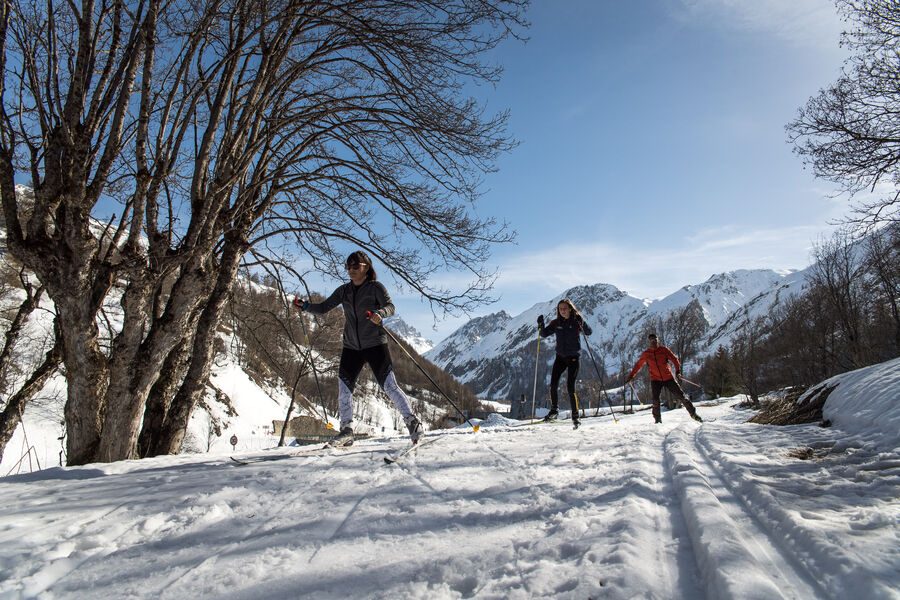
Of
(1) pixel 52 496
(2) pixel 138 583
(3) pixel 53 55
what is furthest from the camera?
(3) pixel 53 55

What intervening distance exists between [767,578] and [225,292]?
22.6 ft

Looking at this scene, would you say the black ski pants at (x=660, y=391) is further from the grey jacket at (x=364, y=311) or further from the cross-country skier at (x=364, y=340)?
the grey jacket at (x=364, y=311)

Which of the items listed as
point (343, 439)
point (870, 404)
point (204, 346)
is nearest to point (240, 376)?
point (204, 346)

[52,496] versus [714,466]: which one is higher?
[52,496]

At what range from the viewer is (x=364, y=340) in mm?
5223

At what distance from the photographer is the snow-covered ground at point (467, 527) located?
1.81m

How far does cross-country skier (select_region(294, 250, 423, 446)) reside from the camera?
204 inches

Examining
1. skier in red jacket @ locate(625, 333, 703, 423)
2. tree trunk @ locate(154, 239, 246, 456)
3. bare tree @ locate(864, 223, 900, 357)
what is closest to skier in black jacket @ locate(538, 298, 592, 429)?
skier in red jacket @ locate(625, 333, 703, 423)

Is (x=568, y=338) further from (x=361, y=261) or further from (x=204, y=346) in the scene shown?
(x=204, y=346)

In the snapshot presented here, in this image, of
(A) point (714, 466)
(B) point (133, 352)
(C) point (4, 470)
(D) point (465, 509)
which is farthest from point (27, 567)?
(C) point (4, 470)

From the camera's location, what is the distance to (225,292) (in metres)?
6.66

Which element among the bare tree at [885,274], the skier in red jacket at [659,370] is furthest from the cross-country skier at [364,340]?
the bare tree at [885,274]

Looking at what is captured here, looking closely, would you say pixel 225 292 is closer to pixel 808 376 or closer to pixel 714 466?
pixel 714 466

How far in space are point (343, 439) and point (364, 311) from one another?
1.64 m
